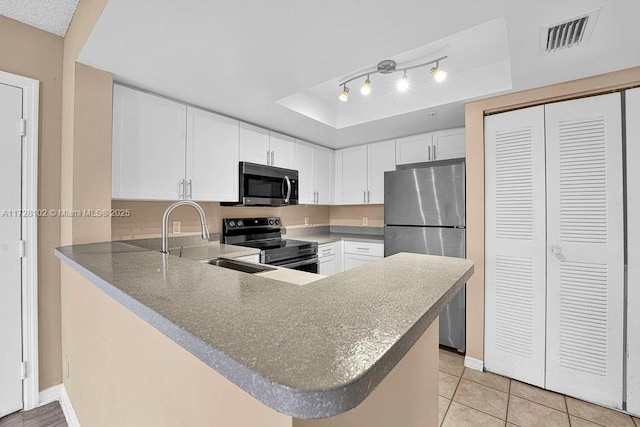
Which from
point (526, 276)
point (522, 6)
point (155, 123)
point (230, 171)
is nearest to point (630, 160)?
point (526, 276)

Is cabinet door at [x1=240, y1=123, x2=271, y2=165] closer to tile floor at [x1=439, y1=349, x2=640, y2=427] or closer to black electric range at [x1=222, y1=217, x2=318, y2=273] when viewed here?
black electric range at [x1=222, y1=217, x2=318, y2=273]

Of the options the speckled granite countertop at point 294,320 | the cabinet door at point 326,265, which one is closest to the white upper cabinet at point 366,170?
the cabinet door at point 326,265

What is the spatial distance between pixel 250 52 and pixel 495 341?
2.71 m

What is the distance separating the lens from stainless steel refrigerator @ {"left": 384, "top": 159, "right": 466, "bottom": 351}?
237 cm

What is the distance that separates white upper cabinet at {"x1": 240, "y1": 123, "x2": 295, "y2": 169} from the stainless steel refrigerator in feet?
3.92

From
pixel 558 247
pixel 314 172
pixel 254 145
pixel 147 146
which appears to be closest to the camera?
pixel 558 247

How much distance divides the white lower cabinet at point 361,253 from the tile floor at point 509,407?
56.6 inches

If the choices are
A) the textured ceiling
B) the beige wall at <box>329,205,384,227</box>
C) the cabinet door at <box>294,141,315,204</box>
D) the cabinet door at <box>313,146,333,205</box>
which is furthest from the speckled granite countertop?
the beige wall at <box>329,205,384,227</box>

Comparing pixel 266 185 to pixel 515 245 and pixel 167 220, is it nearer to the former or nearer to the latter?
pixel 167 220

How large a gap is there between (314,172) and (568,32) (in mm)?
2641

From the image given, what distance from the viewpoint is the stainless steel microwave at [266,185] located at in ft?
8.89

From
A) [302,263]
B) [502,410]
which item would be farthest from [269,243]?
[502,410]

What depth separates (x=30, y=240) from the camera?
1.77 metres

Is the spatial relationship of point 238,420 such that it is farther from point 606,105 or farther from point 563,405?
point 606,105
